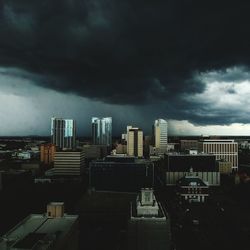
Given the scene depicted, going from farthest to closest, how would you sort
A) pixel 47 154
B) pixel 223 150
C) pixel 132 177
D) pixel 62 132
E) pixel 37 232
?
pixel 62 132 → pixel 47 154 → pixel 223 150 → pixel 132 177 → pixel 37 232

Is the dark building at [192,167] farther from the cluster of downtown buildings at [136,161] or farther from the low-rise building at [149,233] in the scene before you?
the low-rise building at [149,233]

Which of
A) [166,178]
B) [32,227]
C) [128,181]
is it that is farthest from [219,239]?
[166,178]

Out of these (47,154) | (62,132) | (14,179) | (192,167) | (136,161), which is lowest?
(14,179)

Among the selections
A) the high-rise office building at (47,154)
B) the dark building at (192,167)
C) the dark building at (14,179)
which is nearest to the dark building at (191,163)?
the dark building at (192,167)

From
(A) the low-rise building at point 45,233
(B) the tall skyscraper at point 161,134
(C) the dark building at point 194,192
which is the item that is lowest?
(C) the dark building at point 194,192

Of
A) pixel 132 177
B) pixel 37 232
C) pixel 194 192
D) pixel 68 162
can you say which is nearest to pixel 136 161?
pixel 132 177

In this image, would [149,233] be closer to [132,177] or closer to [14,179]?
[132,177]

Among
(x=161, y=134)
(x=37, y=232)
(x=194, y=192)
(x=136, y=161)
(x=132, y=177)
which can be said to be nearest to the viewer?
(x=37, y=232)

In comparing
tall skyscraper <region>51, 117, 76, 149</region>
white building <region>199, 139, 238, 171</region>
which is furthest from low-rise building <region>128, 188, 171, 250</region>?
tall skyscraper <region>51, 117, 76, 149</region>

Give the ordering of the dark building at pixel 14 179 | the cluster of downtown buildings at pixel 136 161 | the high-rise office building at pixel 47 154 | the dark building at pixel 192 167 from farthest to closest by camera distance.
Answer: the high-rise office building at pixel 47 154 → the dark building at pixel 192 167 → the dark building at pixel 14 179 → the cluster of downtown buildings at pixel 136 161
